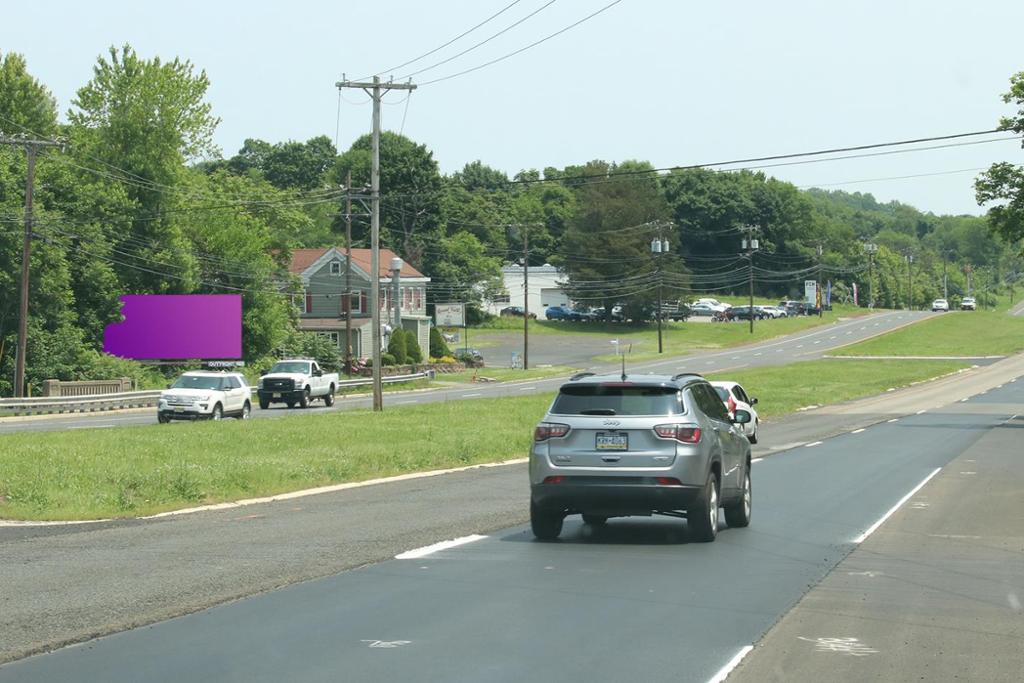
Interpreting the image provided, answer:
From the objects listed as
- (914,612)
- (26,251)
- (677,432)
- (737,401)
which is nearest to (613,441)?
(677,432)

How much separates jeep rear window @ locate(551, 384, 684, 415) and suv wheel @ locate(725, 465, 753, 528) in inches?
83.8

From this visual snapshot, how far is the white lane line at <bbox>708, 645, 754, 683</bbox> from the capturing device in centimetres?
821

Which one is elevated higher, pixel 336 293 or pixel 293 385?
pixel 336 293

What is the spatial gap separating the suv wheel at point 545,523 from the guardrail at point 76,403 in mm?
40455

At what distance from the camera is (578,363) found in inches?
4067

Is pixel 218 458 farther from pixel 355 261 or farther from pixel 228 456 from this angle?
pixel 355 261

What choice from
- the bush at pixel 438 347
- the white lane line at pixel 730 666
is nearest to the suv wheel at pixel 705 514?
the white lane line at pixel 730 666

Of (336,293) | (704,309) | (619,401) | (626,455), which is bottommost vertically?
(626,455)

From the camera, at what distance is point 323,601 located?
36.1ft

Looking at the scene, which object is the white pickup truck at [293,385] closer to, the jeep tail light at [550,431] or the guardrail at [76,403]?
the guardrail at [76,403]

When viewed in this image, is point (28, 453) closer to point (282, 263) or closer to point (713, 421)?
point (713, 421)

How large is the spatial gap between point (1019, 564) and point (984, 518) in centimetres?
468

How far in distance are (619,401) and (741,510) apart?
274 cm

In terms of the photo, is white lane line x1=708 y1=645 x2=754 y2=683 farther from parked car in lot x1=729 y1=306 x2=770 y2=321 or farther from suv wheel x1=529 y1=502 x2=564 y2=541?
parked car in lot x1=729 y1=306 x2=770 y2=321
